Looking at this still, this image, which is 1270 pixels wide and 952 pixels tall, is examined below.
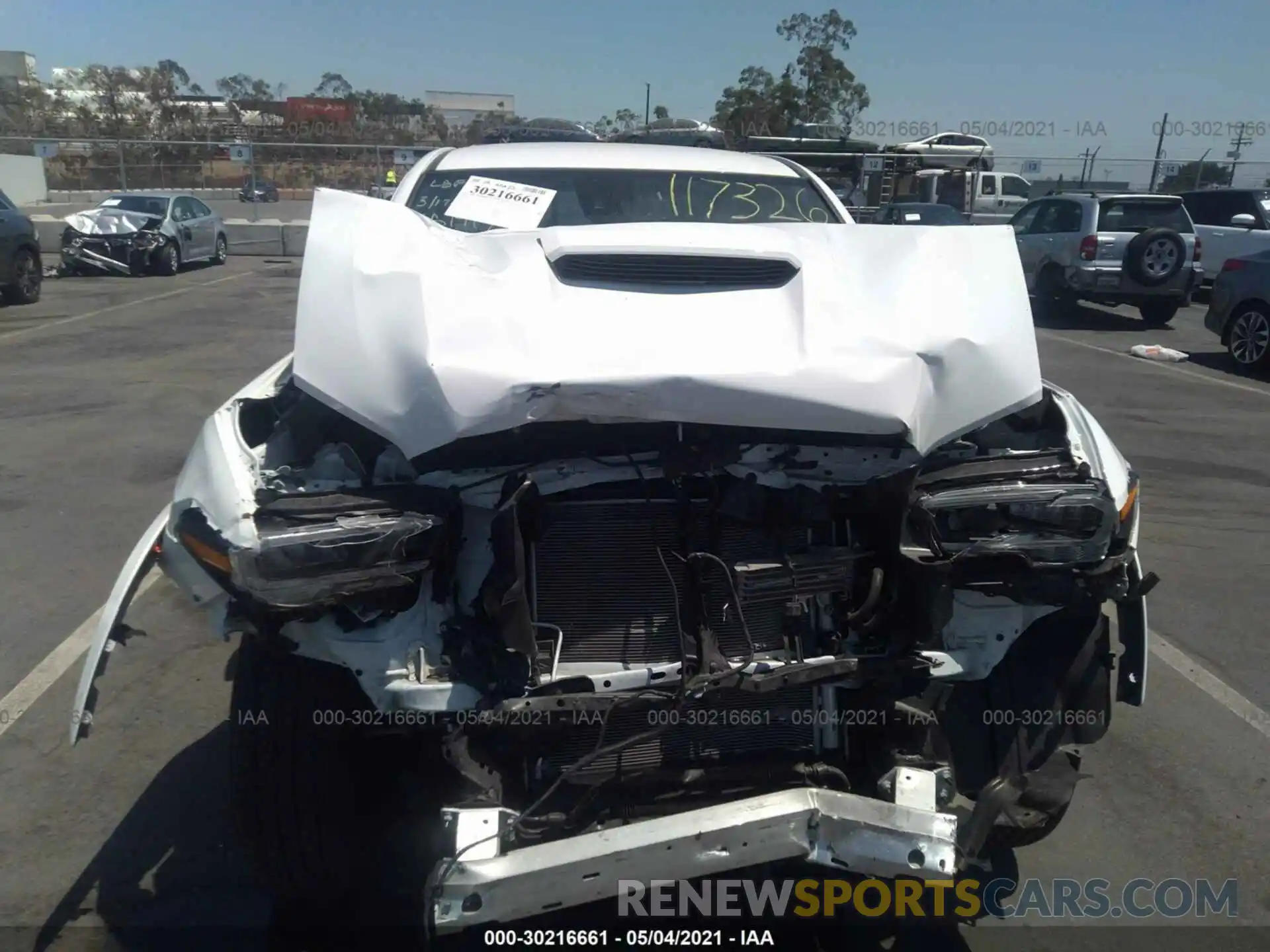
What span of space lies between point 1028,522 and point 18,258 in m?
15.2

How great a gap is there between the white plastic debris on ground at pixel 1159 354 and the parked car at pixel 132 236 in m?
15.9

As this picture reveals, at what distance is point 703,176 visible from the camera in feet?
14.6

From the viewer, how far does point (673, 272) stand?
2834mm

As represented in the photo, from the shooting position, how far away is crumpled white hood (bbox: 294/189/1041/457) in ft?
7.86

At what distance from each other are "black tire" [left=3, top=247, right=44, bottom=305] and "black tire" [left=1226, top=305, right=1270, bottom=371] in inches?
600

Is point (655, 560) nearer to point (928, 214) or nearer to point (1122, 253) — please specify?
point (1122, 253)

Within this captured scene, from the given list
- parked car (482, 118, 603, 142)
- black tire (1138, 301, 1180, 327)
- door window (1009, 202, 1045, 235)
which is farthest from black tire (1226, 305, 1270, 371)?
parked car (482, 118, 603, 142)

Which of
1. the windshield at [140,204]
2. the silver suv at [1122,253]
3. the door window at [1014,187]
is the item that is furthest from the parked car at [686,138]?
the door window at [1014,187]

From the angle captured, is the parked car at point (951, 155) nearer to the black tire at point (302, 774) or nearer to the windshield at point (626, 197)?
the windshield at point (626, 197)

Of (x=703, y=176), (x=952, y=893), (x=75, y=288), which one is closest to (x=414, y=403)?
(x=952, y=893)

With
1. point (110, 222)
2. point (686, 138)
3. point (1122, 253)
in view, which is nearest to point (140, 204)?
point (110, 222)

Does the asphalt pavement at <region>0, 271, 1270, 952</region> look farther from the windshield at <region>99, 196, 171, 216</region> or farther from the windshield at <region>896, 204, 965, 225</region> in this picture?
the windshield at <region>99, 196, 171, 216</region>

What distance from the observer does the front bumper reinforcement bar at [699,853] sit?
2.12m

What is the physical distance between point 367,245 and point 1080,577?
1.99 metres
